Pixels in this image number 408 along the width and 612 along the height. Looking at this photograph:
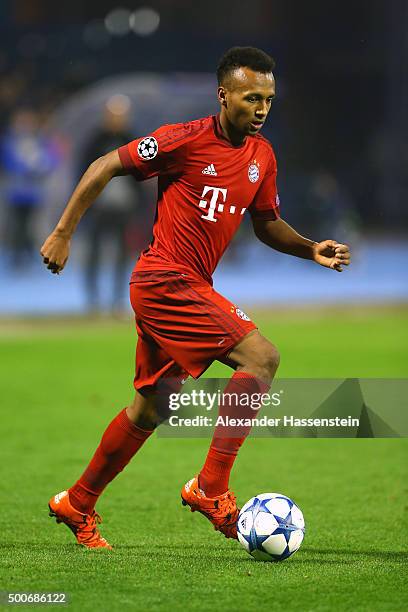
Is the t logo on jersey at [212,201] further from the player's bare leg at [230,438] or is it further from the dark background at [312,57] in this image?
the dark background at [312,57]

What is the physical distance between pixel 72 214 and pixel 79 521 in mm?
1386

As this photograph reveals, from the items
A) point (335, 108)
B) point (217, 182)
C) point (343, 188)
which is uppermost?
point (217, 182)

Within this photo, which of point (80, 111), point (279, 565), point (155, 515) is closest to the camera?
point (279, 565)

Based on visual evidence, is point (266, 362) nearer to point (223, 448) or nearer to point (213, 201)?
point (223, 448)

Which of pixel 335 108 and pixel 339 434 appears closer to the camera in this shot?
pixel 339 434

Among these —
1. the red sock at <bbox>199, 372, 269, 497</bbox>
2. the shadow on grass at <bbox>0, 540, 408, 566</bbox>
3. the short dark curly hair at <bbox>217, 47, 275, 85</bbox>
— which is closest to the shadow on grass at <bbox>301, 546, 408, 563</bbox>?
the shadow on grass at <bbox>0, 540, 408, 566</bbox>

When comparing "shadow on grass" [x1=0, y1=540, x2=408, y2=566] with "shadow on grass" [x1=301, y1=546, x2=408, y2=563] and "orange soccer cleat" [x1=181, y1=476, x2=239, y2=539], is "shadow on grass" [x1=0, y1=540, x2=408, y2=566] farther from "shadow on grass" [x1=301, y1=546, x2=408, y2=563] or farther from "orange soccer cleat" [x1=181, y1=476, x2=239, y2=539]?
"orange soccer cleat" [x1=181, y1=476, x2=239, y2=539]

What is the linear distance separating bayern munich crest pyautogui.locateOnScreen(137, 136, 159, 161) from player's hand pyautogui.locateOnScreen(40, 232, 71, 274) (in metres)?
0.48

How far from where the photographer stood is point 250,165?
5285 mm

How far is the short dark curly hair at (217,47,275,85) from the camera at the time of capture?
5.12 metres

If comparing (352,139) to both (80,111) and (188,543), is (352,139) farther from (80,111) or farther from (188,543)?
(188,543)

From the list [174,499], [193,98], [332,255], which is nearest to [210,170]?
[332,255]

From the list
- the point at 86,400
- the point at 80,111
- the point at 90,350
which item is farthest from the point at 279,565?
the point at 80,111

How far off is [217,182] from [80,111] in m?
15.8
